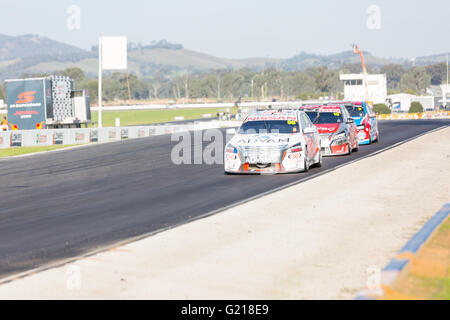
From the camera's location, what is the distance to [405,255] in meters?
7.43

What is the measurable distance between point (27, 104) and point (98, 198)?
30.7 m

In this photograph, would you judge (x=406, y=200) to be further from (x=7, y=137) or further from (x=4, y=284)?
(x=7, y=137)

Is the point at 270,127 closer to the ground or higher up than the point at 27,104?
closer to the ground

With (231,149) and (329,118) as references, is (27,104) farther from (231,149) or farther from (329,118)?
(231,149)

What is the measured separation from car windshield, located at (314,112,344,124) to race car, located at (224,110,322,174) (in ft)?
13.6

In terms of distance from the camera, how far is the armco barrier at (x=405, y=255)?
20.3ft

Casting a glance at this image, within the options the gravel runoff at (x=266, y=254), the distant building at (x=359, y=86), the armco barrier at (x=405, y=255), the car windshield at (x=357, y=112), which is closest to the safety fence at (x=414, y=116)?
the car windshield at (x=357, y=112)

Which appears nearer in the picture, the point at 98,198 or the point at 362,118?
the point at 98,198

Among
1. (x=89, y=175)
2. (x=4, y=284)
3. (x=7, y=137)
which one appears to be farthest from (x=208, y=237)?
(x=7, y=137)

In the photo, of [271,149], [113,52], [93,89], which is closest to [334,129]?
[271,149]

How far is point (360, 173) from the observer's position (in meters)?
16.6

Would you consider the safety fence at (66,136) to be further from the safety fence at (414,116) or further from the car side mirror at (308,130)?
the safety fence at (414,116)

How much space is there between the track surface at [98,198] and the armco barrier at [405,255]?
3882mm

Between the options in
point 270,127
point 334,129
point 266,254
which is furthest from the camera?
point 334,129
